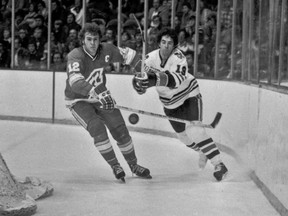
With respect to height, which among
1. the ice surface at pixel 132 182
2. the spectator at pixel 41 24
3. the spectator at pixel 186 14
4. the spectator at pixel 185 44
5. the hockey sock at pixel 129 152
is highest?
the spectator at pixel 186 14

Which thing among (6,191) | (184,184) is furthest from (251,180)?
(6,191)

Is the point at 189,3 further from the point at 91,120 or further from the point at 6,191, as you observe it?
the point at 6,191

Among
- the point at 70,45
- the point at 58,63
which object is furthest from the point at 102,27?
the point at 58,63

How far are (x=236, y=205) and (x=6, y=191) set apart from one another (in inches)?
46.6

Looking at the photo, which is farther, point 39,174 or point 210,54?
point 210,54

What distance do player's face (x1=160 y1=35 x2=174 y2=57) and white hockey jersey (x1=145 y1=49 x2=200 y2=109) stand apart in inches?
1.4

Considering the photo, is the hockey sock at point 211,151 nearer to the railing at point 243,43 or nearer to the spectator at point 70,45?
the railing at point 243,43

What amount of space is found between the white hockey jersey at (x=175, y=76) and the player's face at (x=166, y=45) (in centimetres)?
4

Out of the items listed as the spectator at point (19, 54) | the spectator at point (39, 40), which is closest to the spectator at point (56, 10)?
the spectator at point (39, 40)

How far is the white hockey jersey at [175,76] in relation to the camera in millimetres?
4953

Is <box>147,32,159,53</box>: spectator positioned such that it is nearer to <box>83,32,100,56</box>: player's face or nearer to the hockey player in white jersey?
the hockey player in white jersey

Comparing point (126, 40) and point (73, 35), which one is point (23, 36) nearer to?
point (73, 35)

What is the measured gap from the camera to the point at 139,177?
500 cm

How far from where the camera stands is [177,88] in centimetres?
530
